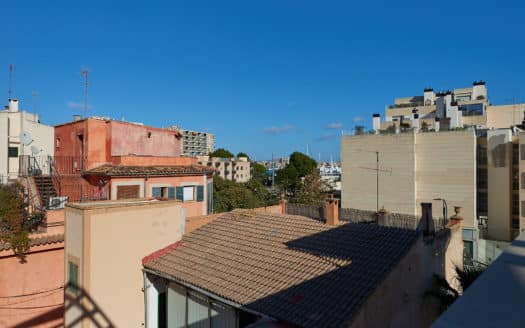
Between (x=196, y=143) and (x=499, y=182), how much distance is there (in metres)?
115

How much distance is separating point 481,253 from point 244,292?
2565 cm

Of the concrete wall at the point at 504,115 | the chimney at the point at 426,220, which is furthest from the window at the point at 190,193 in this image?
the concrete wall at the point at 504,115

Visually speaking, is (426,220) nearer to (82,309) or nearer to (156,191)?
(82,309)

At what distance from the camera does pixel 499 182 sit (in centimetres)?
3094

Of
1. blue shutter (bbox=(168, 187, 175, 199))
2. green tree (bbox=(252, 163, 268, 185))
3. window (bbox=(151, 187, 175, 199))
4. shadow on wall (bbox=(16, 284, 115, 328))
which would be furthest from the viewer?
green tree (bbox=(252, 163, 268, 185))

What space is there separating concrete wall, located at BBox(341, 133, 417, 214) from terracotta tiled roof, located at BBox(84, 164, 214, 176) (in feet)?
67.2

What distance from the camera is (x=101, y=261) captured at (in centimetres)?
1021

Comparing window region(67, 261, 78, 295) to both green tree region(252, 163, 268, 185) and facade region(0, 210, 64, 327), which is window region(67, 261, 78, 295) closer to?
facade region(0, 210, 64, 327)

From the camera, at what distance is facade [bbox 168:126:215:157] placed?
126338 millimetres

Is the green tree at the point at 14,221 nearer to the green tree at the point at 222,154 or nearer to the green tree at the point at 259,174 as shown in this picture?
the green tree at the point at 259,174

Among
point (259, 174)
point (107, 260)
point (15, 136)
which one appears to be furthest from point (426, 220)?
point (259, 174)

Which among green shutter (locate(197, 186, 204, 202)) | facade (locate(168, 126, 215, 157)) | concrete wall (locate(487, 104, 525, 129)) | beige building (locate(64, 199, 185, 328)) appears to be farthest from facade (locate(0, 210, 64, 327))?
facade (locate(168, 126, 215, 157))

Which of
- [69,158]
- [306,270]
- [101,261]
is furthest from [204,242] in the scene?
[69,158]

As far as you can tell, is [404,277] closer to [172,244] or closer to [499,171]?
[172,244]
